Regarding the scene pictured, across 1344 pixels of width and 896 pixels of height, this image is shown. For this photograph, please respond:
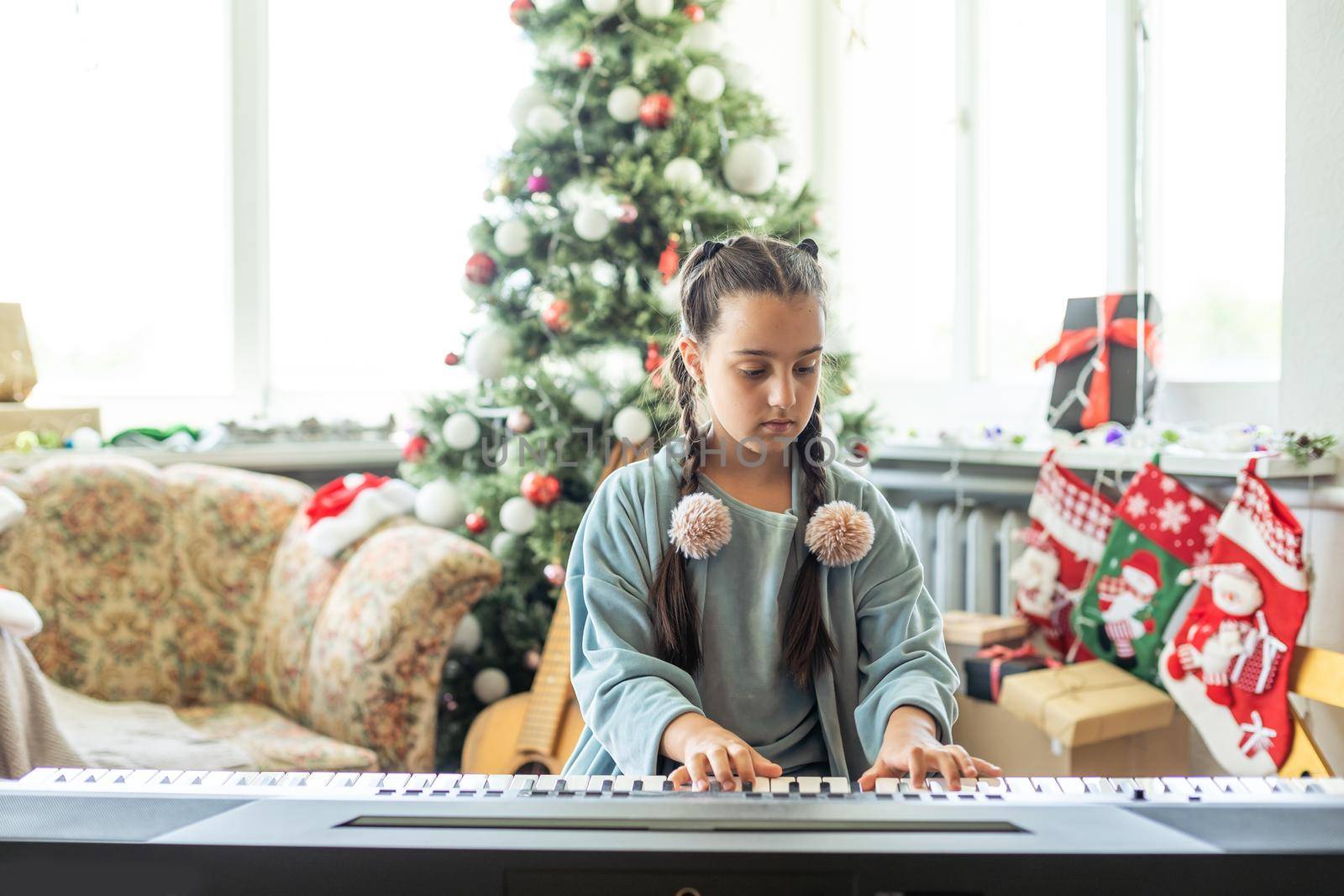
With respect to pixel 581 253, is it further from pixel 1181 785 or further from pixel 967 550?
pixel 1181 785

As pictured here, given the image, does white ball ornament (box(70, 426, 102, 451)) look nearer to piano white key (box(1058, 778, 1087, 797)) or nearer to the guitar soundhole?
the guitar soundhole

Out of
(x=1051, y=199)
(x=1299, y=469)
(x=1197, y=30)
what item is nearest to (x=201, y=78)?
(x=1051, y=199)

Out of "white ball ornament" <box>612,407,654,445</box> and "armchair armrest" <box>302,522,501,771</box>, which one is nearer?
"armchair armrest" <box>302,522,501,771</box>

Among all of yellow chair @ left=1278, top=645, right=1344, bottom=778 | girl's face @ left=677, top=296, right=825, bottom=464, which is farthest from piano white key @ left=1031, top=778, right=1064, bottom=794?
yellow chair @ left=1278, top=645, right=1344, bottom=778

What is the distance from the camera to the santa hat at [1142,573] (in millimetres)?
2197

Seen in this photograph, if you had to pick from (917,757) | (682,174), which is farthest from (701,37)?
(917,757)

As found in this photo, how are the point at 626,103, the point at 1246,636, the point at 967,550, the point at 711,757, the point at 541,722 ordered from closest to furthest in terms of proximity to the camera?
the point at 711,757 → the point at 1246,636 → the point at 541,722 → the point at 626,103 → the point at 967,550

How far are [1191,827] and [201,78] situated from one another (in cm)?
335

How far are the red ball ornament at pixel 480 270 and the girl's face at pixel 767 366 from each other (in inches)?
64.8

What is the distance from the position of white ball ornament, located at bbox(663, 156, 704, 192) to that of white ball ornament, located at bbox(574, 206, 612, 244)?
0.17 meters

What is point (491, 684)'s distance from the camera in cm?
278

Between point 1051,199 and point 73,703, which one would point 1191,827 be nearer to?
point 73,703

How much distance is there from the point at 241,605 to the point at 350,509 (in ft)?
1.10

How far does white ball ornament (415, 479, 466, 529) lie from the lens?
271 cm
